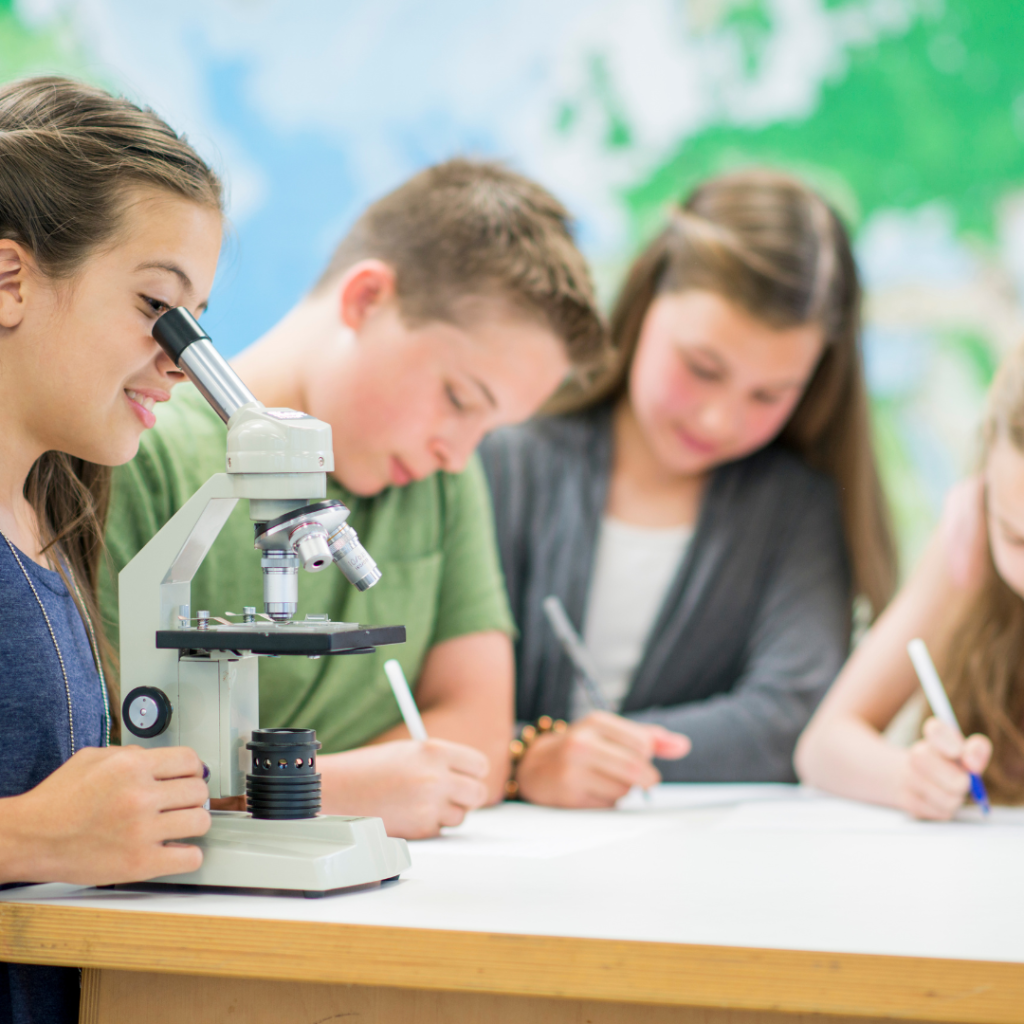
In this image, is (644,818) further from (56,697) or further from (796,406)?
(796,406)

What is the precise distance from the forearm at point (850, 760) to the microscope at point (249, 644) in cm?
81

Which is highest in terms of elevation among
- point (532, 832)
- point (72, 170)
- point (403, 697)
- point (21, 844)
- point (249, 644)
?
point (72, 170)

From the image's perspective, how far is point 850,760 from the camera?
154 cm

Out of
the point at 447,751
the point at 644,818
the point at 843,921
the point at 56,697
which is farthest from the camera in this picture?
the point at 644,818

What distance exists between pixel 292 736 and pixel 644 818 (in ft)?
2.03

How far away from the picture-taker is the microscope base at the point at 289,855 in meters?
0.79

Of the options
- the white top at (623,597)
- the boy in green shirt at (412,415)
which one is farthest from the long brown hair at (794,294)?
the boy in green shirt at (412,415)

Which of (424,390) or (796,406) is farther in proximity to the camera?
(796,406)

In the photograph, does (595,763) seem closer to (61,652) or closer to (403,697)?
(403,697)

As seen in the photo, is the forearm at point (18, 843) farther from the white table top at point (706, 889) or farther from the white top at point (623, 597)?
the white top at point (623, 597)

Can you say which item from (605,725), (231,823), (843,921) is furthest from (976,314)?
(231,823)

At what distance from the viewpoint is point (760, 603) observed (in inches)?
77.2

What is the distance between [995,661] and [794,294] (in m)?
0.67

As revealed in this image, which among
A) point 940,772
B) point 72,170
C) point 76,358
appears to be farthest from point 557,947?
point 940,772
